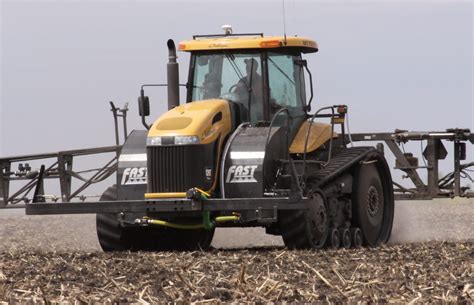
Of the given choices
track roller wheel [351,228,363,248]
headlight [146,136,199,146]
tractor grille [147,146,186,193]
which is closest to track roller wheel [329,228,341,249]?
track roller wheel [351,228,363,248]

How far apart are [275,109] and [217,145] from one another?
3.80ft

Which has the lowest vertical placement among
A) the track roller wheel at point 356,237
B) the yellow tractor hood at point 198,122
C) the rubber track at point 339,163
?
the track roller wheel at point 356,237

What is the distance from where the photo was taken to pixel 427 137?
66.7ft

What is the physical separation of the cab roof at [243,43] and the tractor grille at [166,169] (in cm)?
191

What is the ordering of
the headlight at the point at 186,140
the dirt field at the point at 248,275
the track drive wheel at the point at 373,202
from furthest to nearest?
1. the track drive wheel at the point at 373,202
2. the headlight at the point at 186,140
3. the dirt field at the point at 248,275

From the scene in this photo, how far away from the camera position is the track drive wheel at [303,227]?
15633 mm

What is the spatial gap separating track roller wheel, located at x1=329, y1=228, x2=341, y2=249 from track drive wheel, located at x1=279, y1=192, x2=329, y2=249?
0.43 metres

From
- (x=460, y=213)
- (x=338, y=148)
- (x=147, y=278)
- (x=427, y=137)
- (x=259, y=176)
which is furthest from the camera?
(x=460, y=213)

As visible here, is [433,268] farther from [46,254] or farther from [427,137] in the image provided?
[427,137]

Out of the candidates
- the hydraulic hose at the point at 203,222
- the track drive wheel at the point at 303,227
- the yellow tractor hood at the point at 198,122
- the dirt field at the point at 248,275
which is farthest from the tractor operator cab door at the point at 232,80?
the dirt field at the point at 248,275

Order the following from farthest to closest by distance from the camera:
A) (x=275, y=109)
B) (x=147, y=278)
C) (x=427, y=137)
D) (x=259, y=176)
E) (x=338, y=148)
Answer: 1. (x=427, y=137)
2. (x=338, y=148)
3. (x=275, y=109)
4. (x=259, y=176)
5. (x=147, y=278)

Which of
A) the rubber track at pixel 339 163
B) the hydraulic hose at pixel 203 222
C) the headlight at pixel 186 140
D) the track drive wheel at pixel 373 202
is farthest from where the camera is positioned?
the track drive wheel at pixel 373 202

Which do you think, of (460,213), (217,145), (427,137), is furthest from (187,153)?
(460,213)

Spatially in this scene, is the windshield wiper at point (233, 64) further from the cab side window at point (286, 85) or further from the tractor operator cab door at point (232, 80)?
the cab side window at point (286, 85)
